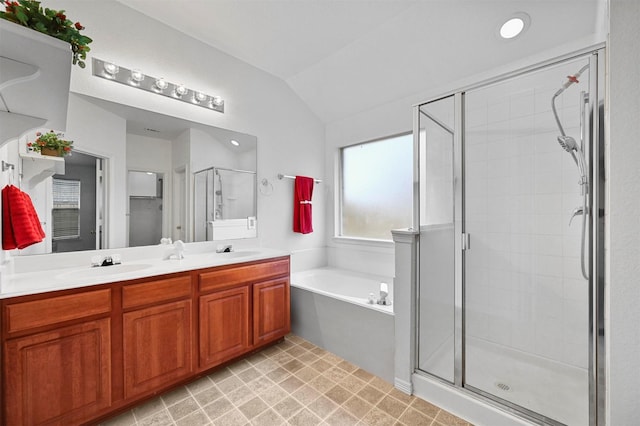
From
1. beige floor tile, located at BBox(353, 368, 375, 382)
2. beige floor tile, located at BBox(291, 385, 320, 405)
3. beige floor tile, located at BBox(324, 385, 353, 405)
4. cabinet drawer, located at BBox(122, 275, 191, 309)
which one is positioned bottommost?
beige floor tile, located at BBox(353, 368, 375, 382)

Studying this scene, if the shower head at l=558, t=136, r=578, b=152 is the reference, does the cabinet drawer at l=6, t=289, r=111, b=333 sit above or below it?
below

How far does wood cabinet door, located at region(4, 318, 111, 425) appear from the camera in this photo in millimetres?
A: 1308

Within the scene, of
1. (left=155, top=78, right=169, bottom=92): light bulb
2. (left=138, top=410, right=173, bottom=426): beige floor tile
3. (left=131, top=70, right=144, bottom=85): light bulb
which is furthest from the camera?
(left=155, top=78, right=169, bottom=92): light bulb

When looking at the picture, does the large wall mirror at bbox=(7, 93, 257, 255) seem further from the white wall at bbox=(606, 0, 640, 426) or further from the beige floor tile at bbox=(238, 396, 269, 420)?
the white wall at bbox=(606, 0, 640, 426)

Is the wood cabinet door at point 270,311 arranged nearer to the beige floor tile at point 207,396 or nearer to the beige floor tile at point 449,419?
the beige floor tile at point 207,396

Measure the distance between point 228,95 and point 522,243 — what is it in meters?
2.92

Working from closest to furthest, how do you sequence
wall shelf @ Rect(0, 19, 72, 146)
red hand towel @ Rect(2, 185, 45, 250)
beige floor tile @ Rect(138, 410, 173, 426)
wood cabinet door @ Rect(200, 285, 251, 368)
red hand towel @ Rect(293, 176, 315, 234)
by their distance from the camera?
1. wall shelf @ Rect(0, 19, 72, 146)
2. red hand towel @ Rect(2, 185, 45, 250)
3. beige floor tile @ Rect(138, 410, 173, 426)
4. wood cabinet door @ Rect(200, 285, 251, 368)
5. red hand towel @ Rect(293, 176, 315, 234)

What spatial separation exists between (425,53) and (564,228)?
1.82 meters

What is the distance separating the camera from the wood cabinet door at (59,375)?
4.29 ft

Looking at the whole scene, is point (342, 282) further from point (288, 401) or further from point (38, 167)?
point (38, 167)

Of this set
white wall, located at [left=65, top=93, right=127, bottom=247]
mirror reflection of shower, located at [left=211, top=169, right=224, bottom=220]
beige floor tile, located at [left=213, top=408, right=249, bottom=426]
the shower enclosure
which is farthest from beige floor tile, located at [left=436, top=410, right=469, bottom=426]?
white wall, located at [left=65, top=93, right=127, bottom=247]

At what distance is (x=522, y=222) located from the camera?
6.63 feet

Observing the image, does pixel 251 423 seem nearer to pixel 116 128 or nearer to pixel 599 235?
pixel 599 235

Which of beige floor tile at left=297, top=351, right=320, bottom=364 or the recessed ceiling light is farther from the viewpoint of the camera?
beige floor tile at left=297, top=351, right=320, bottom=364
